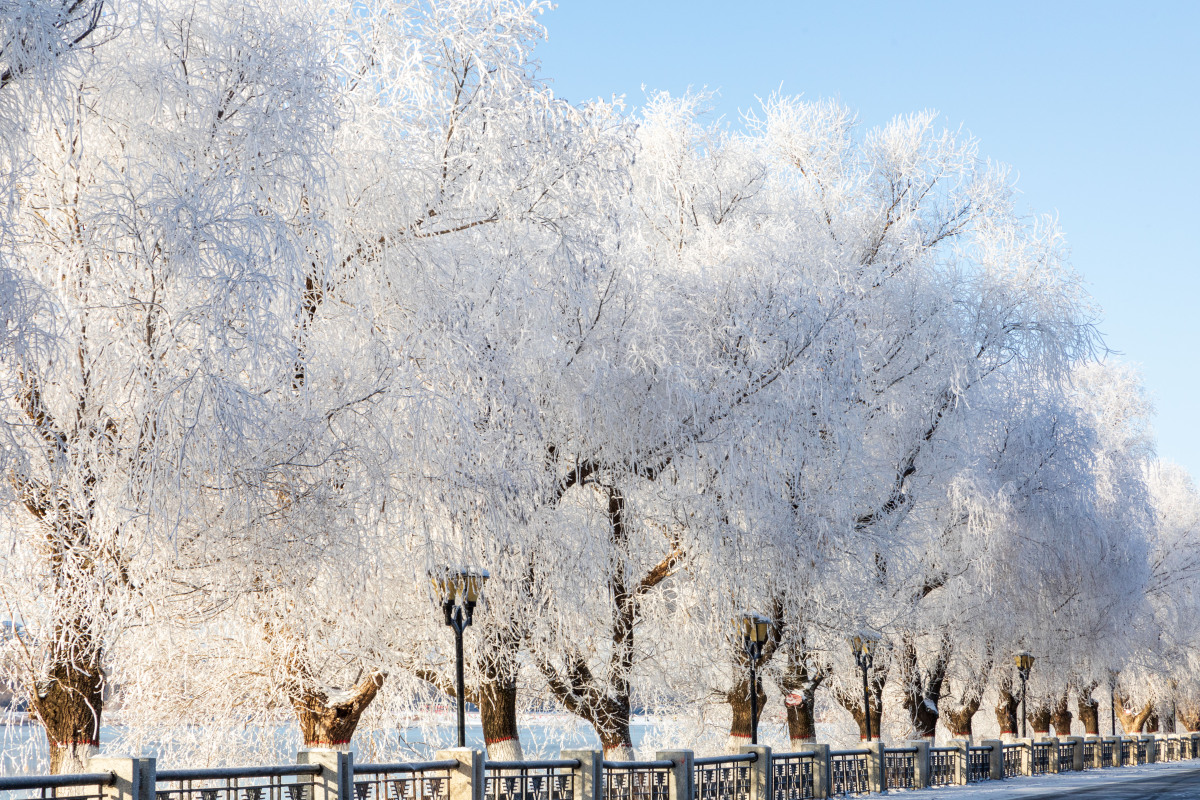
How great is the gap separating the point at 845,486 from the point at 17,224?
11525 millimetres

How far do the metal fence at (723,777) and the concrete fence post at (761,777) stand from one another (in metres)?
0.10

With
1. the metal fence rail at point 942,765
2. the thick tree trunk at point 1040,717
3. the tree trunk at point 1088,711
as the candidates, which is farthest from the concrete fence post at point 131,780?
the tree trunk at point 1088,711

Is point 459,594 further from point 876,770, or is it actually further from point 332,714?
point 876,770

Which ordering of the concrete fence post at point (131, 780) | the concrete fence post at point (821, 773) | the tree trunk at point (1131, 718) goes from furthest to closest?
the tree trunk at point (1131, 718) < the concrete fence post at point (821, 773) < the concrete fence post at point (131, 780)

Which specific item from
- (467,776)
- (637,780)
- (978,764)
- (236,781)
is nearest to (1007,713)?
(978,764)

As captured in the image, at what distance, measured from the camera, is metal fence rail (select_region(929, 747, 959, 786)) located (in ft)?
84.7

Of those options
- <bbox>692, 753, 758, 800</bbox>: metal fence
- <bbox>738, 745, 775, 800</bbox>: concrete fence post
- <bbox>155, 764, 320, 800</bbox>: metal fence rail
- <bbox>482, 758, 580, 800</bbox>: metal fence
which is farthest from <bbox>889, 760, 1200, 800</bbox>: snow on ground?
<bbox>155, 764, 320, 800</bbox>: metal fence rail

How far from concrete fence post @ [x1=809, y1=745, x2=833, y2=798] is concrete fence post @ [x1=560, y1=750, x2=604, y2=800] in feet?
21.0

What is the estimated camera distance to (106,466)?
10.0 metres

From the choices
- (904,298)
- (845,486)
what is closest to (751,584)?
(845,486)

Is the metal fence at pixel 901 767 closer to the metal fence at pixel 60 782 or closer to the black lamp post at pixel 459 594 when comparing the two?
the black lamp post at pixel 459 594

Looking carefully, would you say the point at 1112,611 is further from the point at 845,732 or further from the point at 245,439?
the point at 245,439

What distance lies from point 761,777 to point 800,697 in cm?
693

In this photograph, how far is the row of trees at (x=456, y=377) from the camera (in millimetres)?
9938
